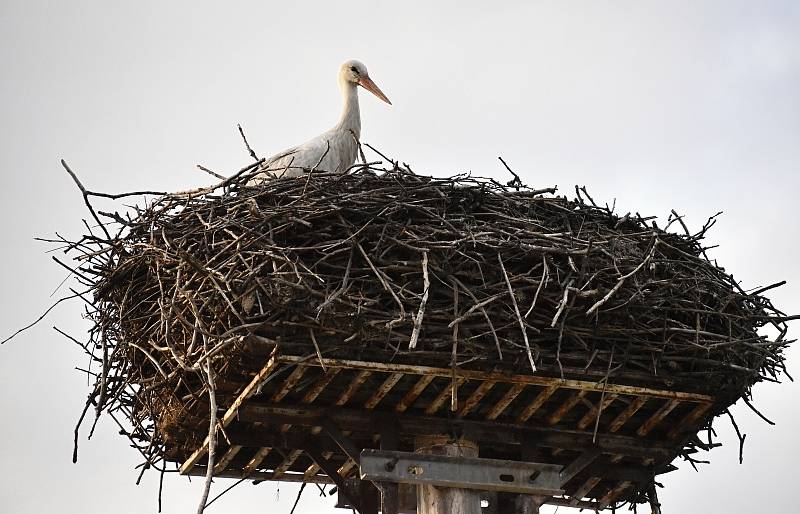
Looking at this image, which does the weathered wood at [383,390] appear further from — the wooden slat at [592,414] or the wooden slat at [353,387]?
the wooden slat at [592,414]

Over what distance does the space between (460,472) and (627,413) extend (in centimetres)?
109

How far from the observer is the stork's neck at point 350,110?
11117 mm

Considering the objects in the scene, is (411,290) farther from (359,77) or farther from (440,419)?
(359,77)

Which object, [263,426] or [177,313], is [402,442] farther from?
[177,313]

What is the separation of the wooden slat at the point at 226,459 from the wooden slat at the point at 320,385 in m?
0.74

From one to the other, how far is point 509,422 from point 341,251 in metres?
1.64

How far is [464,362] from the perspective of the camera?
26.2 ft

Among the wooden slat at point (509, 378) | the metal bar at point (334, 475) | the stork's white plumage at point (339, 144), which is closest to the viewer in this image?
the wooden slat at point (509, 378)

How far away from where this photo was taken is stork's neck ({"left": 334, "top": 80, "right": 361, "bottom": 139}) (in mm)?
11117

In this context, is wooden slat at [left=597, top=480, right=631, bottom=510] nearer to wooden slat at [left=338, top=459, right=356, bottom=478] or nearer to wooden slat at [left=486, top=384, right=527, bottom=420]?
wooden slat at [left=486, top=384, right=527, bottom=420]

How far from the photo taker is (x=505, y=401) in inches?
340

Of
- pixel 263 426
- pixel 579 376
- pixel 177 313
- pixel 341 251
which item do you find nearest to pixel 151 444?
pixel 263 426

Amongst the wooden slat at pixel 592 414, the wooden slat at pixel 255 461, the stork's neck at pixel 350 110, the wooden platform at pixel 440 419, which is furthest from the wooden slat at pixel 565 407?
the stork's neck at pixel 350 110

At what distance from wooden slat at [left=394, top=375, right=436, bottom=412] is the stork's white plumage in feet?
6.09
